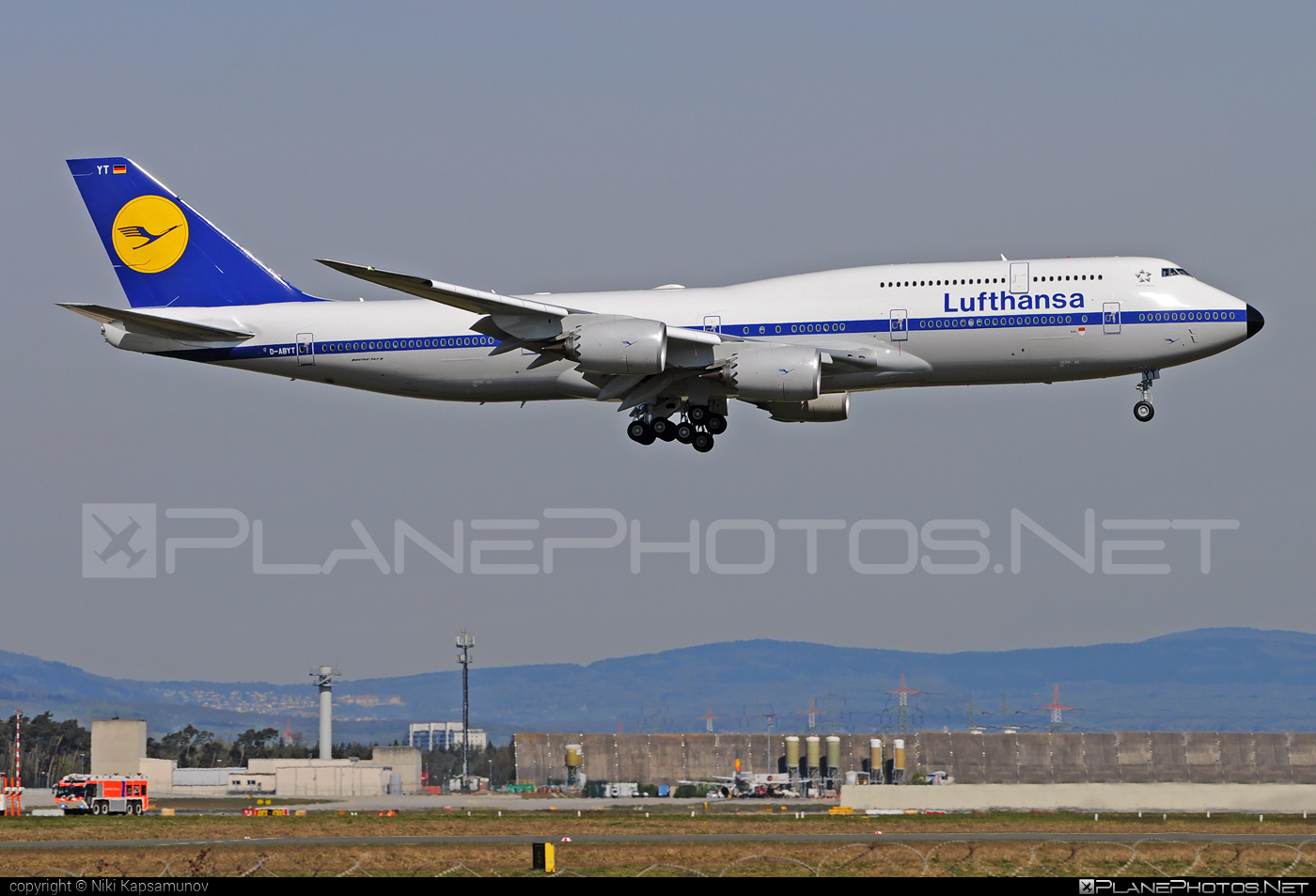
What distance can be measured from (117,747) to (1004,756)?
66.5 m

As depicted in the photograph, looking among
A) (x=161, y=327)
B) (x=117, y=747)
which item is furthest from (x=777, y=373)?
(x=117, y=747)

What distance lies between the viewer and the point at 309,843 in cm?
4338

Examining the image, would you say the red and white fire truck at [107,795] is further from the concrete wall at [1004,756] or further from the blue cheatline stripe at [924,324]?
the concrete wall at [1004,756]

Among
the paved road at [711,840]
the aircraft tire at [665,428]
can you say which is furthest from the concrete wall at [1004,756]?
the aircraft tire at [665,428]

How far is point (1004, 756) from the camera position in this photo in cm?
12400

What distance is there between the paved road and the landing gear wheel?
1257 centimetres

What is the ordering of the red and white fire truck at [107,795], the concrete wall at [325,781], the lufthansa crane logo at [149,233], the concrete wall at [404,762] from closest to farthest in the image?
the lufthansa crane logo at [149,233] < the red and white fire truck at [107,795] < the concrete wall at [325,781] < the concrete wall at [404,762]

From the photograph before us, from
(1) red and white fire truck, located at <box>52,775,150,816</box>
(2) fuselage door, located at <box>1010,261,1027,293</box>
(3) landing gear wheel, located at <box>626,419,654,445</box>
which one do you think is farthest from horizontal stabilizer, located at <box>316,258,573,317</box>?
(1) red and white fire truck, located at <box>52,775,150,816</box>

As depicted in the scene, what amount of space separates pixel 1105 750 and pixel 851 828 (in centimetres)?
7454

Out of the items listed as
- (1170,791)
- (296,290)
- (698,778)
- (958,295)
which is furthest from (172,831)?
(698,778)

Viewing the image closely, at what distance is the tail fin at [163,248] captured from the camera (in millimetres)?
55281

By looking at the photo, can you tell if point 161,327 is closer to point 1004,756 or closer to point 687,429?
point 687,429

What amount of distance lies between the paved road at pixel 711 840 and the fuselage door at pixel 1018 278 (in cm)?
1586
